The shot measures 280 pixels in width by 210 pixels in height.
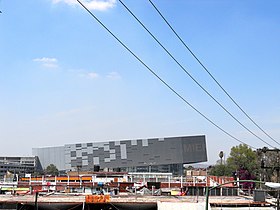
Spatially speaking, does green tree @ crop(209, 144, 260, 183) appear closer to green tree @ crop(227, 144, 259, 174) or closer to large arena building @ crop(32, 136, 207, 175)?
green tree @ crop(227, 144, 259, 174)

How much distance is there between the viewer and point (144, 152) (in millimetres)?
155625

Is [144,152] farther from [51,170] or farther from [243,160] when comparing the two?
[243,160]

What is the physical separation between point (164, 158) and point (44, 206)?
124222 mm

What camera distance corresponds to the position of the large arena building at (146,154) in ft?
507

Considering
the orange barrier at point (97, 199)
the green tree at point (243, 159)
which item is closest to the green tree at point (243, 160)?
the green tree at point (243, 159)

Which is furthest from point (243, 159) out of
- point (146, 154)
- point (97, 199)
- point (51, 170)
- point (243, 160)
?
point (97, 199)

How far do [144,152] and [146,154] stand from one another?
3.65 feet

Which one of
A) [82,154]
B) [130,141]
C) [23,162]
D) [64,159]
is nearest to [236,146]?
[130,141]

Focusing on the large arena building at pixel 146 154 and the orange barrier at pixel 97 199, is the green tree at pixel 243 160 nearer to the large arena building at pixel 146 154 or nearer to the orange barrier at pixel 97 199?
the large arena building at pixel 146 154

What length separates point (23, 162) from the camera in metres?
199

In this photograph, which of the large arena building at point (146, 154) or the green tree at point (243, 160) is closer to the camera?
the green tree at point (243, 160)

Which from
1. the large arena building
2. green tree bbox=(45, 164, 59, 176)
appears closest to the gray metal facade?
the large arena building

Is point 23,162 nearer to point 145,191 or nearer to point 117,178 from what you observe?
point 117,178

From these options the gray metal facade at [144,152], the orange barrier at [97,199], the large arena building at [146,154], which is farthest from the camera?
the gray metal facade at [144,152]
